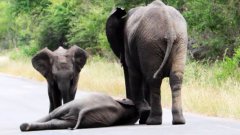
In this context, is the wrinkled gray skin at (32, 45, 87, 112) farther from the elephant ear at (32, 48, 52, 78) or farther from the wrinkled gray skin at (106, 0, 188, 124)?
the wrinkled gray skin at (106, 0, 188, 124)

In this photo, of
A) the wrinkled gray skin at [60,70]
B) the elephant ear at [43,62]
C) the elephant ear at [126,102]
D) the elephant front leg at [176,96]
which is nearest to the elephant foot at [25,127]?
the elephant ear at [126,102]

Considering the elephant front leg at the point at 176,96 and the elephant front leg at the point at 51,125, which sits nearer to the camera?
the elephant front leg at the point at 51,125

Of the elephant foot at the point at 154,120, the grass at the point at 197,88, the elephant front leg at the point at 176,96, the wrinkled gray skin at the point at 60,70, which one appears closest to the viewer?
the elephant front leg at the point at 176,96

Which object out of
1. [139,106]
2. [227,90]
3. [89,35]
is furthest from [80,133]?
[89,35]

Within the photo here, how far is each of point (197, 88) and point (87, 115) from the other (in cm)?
897

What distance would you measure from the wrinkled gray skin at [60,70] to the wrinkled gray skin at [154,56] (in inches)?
98.0

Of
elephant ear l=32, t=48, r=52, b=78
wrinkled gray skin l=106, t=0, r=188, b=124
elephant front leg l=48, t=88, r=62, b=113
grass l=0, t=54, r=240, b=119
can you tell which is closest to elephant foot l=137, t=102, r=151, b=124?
wrinkled gray skin l=106, t=0, r=188, b=124

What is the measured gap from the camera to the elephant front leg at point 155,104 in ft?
40.9

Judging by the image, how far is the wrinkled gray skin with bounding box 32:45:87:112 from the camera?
1544cm

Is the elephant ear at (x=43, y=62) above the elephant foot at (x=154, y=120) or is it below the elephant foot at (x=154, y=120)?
above

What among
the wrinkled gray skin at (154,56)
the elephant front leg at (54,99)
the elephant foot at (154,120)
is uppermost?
the wrinkled gray skin at (154,56)

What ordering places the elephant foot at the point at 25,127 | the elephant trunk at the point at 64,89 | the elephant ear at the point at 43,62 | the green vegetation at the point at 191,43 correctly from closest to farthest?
the elephant foot at the point at 25,127, the elephant trunk at the point at 64,89, the elephant ear at the point at 43,62, the green vegetation at the point at 191,43

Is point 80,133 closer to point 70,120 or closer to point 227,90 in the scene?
point 70,120

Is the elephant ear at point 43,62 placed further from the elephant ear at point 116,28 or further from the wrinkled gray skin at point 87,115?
the wrinkled gray skin at point 87,115
